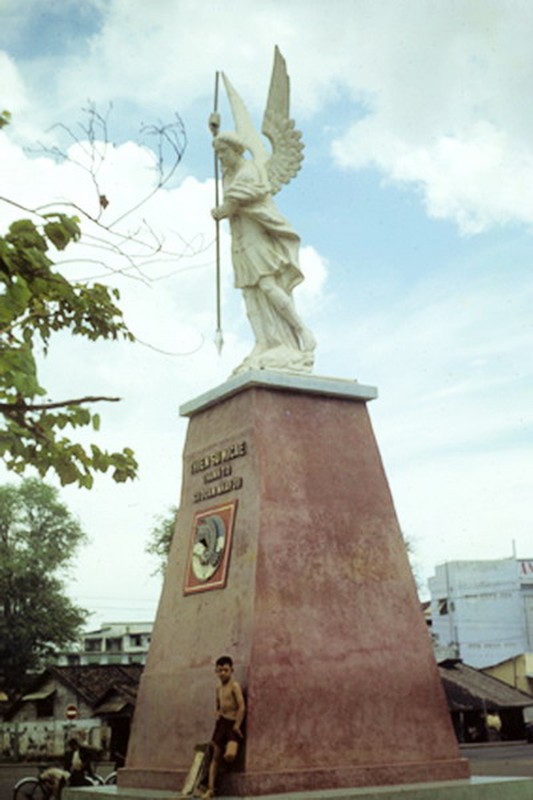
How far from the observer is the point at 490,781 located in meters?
8.38

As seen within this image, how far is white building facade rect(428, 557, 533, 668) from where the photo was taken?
44.7m

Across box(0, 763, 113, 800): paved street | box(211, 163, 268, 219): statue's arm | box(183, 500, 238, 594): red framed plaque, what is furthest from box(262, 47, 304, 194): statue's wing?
box(0, 763, 113, 800): paved street

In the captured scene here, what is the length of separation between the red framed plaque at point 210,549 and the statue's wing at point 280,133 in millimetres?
3631

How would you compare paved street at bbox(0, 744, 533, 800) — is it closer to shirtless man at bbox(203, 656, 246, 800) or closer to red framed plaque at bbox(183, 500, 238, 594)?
red framed plaque at bbox(183, 500, 238, 594)

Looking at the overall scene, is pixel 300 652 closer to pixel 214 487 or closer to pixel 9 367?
pixel 214 487

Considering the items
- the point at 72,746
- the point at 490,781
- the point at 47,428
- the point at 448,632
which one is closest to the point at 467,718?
the point at 448,632

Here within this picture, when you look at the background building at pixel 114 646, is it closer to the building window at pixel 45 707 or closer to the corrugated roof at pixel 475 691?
the building window at pixel 45 707

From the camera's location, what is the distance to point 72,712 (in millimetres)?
31828

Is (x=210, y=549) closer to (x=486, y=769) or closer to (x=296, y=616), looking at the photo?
(x=296, y=616)

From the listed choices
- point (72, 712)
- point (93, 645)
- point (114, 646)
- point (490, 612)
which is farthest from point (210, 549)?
point (93, 645)

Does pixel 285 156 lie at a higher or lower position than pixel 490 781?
higher

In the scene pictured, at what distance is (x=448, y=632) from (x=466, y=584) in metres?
2.40

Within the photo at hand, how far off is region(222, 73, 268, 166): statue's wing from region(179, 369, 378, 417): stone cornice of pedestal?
2.52 meters

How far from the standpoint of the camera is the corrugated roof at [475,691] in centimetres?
3478
